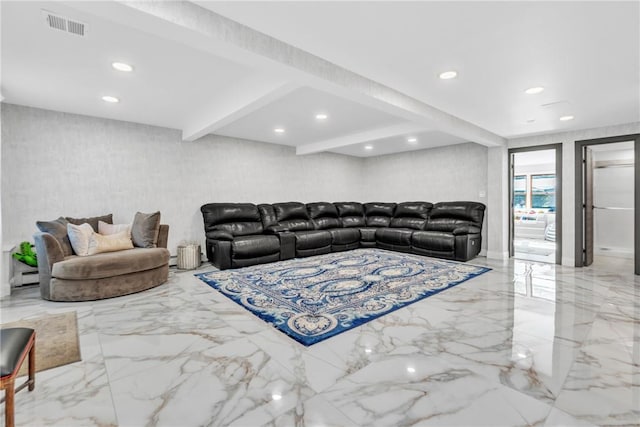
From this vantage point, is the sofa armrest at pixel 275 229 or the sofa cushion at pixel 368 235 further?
the sofa cushion at pixel 368 235

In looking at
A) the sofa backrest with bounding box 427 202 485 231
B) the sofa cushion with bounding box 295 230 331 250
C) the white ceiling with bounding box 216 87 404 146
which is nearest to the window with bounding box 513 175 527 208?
the sofa backrest with bounding box 427 202 485 231

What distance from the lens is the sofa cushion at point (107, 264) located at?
3.29 m

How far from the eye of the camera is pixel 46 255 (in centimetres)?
332

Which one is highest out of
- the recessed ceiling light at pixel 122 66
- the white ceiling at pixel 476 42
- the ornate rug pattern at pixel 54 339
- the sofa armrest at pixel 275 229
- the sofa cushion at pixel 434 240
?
the recessed ceiling light at pixel 122 66

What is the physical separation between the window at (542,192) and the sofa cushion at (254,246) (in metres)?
8.47

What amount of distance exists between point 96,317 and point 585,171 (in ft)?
23.6

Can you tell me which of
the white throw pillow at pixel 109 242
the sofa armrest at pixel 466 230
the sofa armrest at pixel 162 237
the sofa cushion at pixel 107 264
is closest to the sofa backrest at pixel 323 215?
the sofa armrest at pixel 466 230

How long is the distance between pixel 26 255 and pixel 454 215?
695cm

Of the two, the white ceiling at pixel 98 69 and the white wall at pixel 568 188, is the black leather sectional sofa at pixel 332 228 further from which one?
the white ceiling at pixel 98 69

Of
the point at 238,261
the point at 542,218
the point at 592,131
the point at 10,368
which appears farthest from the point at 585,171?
the point at 10,368

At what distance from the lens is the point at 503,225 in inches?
225

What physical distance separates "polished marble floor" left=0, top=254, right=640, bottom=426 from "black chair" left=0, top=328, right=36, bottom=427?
0.56 ft

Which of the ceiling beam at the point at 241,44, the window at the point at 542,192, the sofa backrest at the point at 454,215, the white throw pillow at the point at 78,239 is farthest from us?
the window at the point at 542,192

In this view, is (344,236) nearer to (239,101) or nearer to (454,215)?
(454,215)
